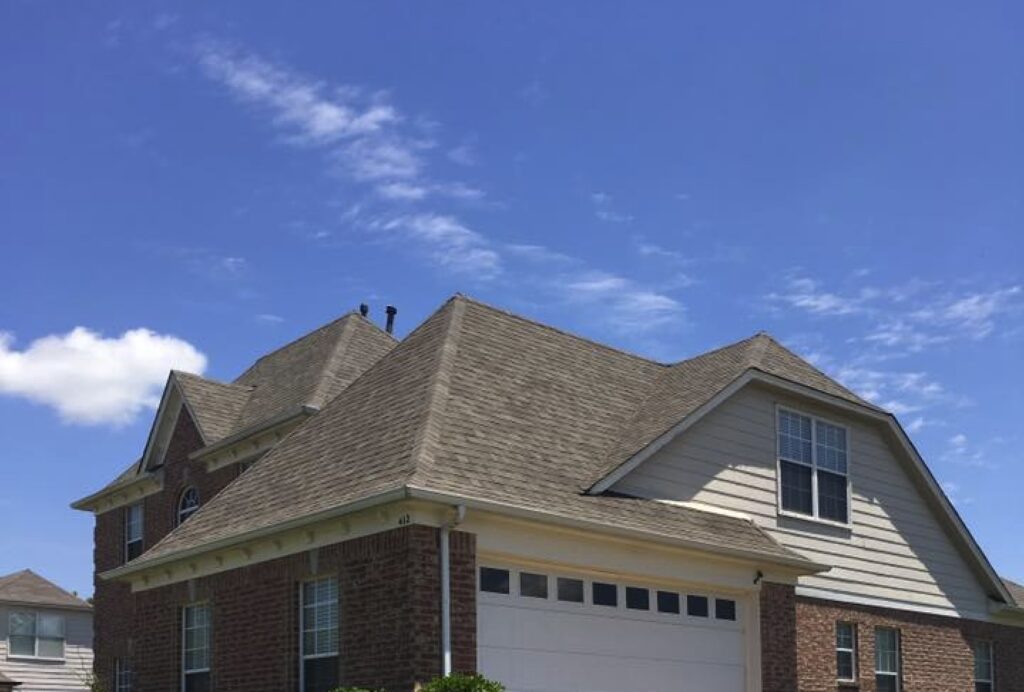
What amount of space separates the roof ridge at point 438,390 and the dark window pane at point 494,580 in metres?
1.49

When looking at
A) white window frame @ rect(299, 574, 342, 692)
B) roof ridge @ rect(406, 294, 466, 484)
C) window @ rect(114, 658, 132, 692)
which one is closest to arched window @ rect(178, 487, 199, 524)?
window @ rect(114, 658, 132, 692)

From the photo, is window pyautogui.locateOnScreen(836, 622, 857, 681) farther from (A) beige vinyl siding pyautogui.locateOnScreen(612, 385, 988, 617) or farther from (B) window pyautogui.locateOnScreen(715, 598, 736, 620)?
(B) window pyautogui.locateOnScreen(715, 598, 736, 620)

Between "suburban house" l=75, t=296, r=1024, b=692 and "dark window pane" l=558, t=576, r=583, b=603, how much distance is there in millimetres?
21

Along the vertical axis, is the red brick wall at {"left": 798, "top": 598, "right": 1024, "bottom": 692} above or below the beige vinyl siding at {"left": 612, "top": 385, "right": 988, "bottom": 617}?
below

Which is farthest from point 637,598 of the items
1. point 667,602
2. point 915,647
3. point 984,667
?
point 984,667

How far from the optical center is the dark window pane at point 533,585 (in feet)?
52.9


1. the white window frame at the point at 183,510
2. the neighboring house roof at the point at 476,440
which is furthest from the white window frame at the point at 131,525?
the neighboring house roof at the point at 476,440

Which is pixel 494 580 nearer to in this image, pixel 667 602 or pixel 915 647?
pixel 667 602

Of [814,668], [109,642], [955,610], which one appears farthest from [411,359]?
[109,642]

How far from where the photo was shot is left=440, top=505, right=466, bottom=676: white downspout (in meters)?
14.6

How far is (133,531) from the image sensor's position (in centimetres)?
3025

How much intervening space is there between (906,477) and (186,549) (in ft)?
42.9

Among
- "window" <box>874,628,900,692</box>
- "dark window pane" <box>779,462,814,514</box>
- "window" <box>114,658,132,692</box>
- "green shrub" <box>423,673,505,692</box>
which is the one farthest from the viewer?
"window" <box>114,658,132,692</box>

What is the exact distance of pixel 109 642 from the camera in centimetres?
3005
